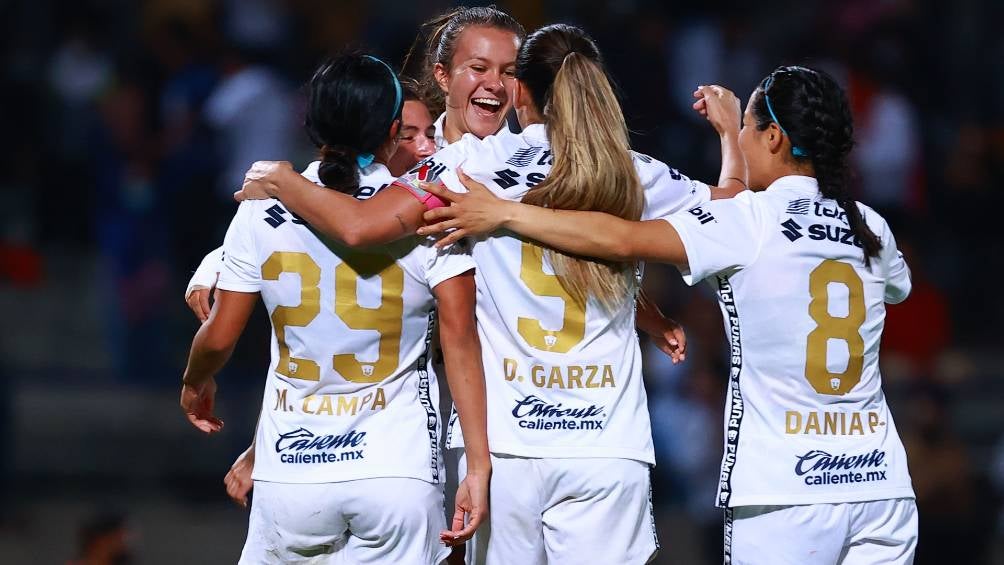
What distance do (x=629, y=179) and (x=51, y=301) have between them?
7.26 metres

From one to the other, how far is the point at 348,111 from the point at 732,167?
1.24 metres

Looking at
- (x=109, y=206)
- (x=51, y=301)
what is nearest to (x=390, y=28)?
(x=109, y=206)

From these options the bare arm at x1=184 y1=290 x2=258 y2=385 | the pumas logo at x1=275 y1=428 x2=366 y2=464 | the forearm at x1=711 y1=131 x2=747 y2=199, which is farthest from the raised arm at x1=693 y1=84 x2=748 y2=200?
the bare arm at x1=184 y1=290 x2=258 y2=385

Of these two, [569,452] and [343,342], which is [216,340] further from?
[569,452]

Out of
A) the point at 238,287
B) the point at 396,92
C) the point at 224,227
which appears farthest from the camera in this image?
the point at 224,227

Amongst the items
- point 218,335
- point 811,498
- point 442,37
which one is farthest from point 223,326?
point 811,498

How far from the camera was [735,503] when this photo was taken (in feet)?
12.4

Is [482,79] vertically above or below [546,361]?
above

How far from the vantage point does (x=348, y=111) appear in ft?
12.4

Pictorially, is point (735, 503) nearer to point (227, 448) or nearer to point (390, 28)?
point (227, 448)

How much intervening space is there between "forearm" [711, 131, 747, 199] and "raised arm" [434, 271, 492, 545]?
900 millimetres

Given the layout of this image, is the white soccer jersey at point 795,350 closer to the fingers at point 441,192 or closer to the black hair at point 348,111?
the fingers at point 441,192

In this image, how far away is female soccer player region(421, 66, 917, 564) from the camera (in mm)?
3760

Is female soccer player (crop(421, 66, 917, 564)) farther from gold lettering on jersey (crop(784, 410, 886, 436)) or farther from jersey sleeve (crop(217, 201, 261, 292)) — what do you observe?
jersey sleeve (crop(217, 201, 261, 292))
